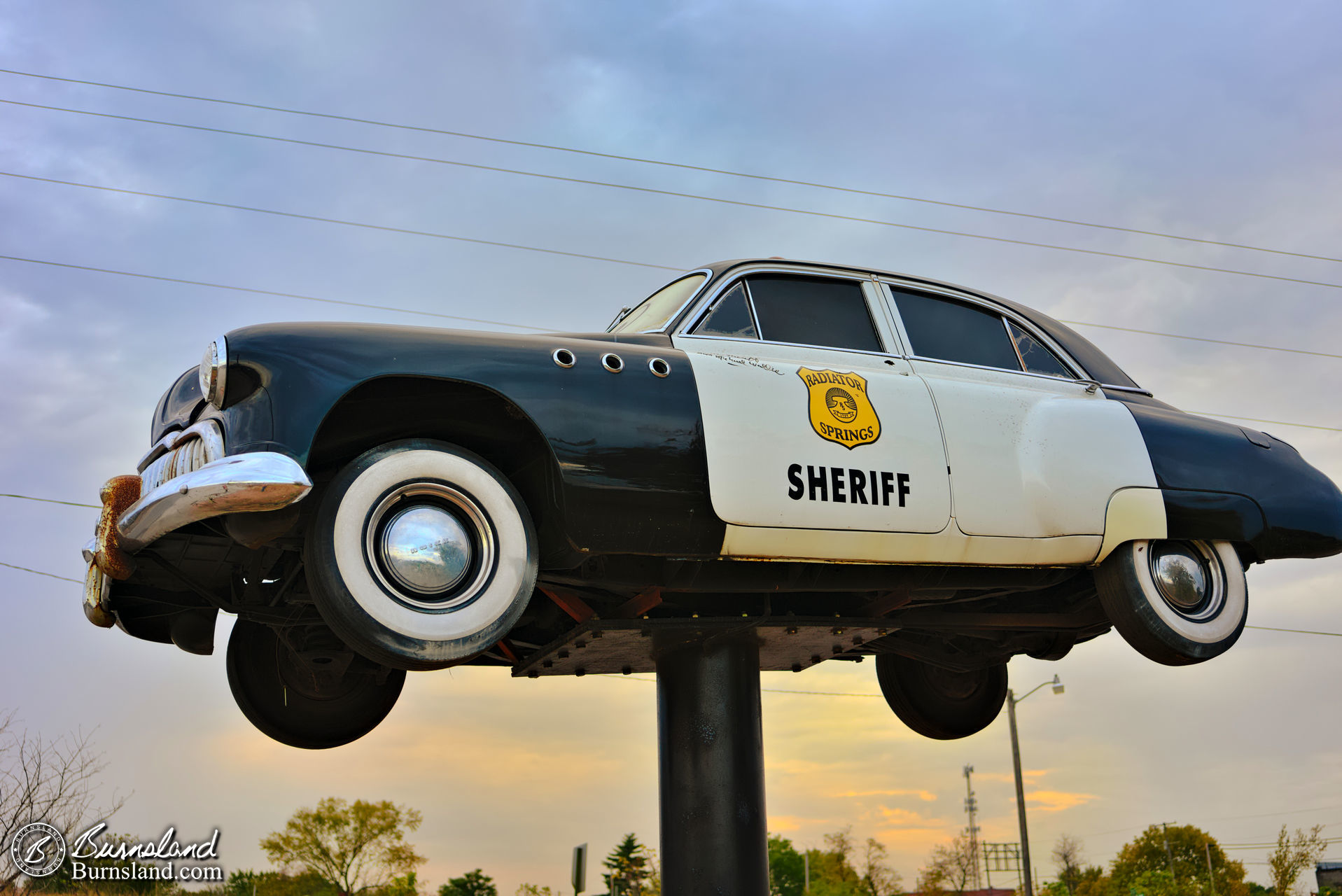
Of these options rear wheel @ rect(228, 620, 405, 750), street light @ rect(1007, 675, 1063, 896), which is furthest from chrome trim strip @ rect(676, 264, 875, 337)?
street light @ rect(1007, 675, 1063, 896)

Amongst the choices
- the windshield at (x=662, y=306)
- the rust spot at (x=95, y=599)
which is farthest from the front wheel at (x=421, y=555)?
the rust spot at (x=95, y=599)

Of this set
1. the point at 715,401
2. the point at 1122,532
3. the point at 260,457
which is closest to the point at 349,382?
Result: the point at 260,457

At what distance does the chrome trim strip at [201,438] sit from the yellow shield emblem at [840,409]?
97.9 inches

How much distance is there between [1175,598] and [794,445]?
2.25 m

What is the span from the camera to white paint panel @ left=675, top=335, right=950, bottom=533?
4.87m

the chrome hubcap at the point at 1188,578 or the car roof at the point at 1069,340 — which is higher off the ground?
the car roof at the point at 1069,340

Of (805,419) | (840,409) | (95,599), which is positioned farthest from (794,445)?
(95,599)

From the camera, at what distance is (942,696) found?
7891 mm

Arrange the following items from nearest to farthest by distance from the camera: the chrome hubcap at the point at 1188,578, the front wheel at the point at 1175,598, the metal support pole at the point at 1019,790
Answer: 1. the front wheel at the point at 1175,598
2. the chrome hubcap at the point at 1188,578
3. the metal support pole at the point at 1019,790

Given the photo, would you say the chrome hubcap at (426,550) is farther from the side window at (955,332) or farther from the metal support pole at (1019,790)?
the metal support pole at (1019,790)

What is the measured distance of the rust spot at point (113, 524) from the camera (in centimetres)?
484

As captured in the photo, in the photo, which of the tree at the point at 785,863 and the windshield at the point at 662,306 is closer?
the windshield at the point at 662,306

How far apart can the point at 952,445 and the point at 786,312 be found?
3.50 ft

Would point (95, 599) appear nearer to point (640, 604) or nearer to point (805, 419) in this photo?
point (640, 604)
